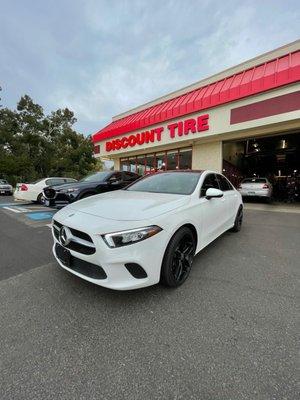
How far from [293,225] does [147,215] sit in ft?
19.7

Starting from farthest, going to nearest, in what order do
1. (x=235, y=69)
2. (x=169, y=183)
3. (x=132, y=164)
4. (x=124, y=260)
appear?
1. (x=132, y=164)
2. (x=235, y=69)
3. (x=169, y=183)
4. (x=124, y=260)

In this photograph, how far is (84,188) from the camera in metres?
7.39

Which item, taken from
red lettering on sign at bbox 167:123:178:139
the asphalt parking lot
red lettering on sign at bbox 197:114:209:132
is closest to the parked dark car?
the asphalt parking lot

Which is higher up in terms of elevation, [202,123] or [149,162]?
[202,123]

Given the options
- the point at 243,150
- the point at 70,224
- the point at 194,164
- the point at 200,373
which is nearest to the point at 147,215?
the point at 70,224

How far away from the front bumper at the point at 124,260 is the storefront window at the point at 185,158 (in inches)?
521

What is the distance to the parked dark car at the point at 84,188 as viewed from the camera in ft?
23.4

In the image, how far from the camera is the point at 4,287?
9.89 ft

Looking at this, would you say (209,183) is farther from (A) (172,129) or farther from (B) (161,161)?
(B) (161,161)

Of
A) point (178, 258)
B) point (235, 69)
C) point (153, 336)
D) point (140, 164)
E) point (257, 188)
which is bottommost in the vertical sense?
point (153, 336)

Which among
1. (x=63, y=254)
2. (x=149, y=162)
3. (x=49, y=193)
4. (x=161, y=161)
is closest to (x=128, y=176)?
(x=49, y=193)

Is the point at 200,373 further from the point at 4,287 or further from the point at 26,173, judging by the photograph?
the point at 26,173

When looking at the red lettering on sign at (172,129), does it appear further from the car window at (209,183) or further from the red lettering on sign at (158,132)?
the car window at (209,183)

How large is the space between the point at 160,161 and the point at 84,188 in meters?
10.2
